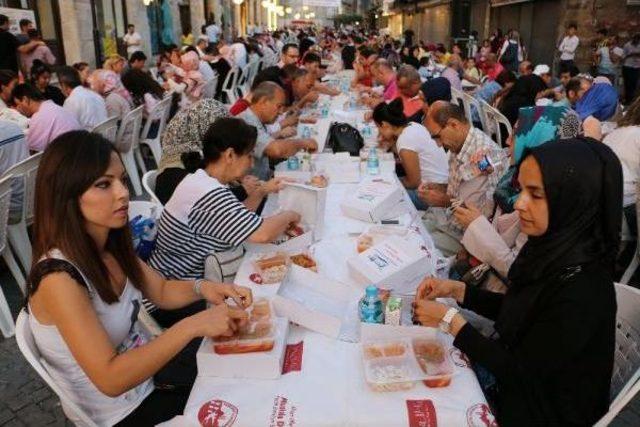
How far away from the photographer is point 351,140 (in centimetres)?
496

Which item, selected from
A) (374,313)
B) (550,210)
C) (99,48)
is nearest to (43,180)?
(374,313)

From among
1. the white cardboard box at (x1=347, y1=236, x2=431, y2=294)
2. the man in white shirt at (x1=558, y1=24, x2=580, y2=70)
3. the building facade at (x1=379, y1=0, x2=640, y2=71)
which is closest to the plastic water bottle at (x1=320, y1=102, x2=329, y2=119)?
the white cardboard box at (x1=347, y1=236, x2=431, y2=294)

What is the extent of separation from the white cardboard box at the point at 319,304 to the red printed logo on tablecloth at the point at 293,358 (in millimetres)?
100

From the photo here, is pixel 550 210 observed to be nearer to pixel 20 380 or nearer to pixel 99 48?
pixel 20 380

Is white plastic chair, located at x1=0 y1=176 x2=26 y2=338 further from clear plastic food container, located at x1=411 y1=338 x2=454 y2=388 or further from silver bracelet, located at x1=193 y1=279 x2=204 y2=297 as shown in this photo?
clear plastic food container, located at x1=411 y1=338 x2=454 y2=388

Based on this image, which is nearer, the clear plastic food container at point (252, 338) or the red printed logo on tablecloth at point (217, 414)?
the red printed logo on tablecloth at point (217, 414)

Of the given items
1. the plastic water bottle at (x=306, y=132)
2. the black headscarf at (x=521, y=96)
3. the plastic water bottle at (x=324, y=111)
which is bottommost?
the plastic water bottle at (x=306, y=132)

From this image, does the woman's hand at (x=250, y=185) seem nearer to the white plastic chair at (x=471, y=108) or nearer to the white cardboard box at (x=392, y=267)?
the white cardboard box at (x=392, y=267)

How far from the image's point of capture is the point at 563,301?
5.20ft

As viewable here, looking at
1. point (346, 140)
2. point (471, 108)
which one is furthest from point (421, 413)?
point (471, 108)

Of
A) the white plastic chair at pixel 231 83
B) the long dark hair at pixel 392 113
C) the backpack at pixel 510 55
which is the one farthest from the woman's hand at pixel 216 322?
the backpack at pixel 510 55

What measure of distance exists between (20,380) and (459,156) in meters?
3.06

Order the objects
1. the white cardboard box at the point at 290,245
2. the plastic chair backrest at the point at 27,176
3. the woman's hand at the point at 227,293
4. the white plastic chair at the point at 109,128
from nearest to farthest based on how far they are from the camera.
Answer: the woman's hand at the point at 227,293
the white cardboard box at the point at 290,245
the plastic chair backrest at the point at 27,176
the white plastic chair at the point at 109,128

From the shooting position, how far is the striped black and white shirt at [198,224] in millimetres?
2428
